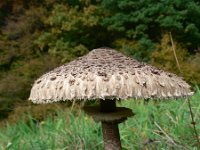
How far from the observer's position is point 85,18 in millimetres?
11062

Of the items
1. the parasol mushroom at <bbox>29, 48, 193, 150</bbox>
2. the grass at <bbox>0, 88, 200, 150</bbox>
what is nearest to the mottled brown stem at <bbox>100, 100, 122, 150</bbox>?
the parasol mushroom at <bbox>29, 48, 193, 150</bbox>

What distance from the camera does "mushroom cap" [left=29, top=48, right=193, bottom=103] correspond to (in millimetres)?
1963

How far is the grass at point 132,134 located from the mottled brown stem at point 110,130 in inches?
17.8

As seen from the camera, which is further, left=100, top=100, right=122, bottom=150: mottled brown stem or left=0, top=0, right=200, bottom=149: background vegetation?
left=0, top=0, right=200, bottom=149: background vegetation

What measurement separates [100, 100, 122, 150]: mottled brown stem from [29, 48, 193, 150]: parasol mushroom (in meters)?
0.27

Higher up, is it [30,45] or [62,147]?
[30,45]

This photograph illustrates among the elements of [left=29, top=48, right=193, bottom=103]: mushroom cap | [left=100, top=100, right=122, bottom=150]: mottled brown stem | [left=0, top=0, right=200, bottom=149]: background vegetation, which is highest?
[left=0, top=0, right=200, bottom=149]: background vegetation

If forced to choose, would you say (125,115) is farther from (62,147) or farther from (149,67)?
(62,147)

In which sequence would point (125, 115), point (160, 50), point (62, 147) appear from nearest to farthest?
1. point (125, 115)
2. point (62, 147)
3. point (160, 50)

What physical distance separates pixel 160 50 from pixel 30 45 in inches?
111

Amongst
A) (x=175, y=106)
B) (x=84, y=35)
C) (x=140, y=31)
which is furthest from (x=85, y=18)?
(x=175, y=106)

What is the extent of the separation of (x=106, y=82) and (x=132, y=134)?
1.47 metres

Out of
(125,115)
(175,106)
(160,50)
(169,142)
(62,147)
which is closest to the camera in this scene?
(125,115)

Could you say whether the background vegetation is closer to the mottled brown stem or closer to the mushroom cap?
the mottled brown stem
